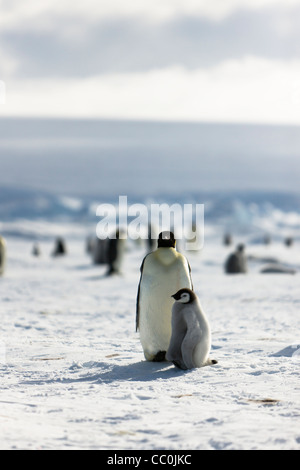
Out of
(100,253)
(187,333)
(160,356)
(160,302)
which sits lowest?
(160,356)

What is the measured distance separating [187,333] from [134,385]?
0.76 m

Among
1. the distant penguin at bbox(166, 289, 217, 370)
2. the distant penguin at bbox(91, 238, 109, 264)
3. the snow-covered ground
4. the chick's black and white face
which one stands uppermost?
the distant penguin at bbox(91, 238, 109, 264)

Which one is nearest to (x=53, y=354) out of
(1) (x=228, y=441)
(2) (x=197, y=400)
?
(2) (x=197, y=400)

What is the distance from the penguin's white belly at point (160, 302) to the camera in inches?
242

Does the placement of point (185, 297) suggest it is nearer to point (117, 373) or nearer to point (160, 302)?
point (160, 302)

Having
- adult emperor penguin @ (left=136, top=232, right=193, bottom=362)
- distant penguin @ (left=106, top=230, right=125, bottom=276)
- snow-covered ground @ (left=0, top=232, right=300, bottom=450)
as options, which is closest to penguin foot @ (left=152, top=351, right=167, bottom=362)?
adult emperor penguin @ (left=136, top=232, right=193, bottom=362)

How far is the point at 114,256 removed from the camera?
1817 cm

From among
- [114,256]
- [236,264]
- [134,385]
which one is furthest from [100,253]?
[134,385]

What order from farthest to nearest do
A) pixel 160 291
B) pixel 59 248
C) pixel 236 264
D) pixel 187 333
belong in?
pixel 59 248 < pixel 236 264 < pixel 160 291 < pixel 187 333

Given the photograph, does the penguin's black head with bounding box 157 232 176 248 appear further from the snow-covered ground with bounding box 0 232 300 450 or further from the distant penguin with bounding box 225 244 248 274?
the distant penguin with bounding box 225 244 248 274

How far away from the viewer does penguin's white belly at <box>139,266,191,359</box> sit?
6145 millimetres

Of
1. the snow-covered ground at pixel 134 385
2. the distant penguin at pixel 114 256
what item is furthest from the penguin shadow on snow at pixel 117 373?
the distant penguin at pixel 114 256
